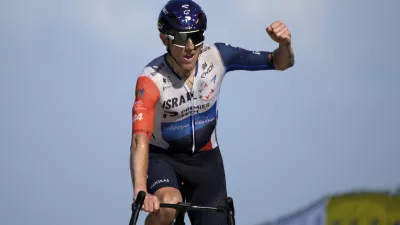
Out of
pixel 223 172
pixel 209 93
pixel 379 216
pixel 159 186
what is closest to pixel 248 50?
pixel 209 93

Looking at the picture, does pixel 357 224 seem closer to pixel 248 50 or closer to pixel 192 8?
pixel 248 50

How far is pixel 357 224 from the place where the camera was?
1064 cm

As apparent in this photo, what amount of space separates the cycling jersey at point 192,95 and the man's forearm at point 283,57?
74mm

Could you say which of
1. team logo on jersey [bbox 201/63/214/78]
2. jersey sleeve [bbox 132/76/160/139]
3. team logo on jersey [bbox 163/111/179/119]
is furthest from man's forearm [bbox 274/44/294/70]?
jersey sleeve [bbox 132/76/160/139]

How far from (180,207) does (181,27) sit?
62.1 inches

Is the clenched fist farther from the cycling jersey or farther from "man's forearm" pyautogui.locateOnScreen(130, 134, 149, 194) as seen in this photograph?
"man's forearm" pyautogui.locateOnScreen(130, 134, 149, 194)

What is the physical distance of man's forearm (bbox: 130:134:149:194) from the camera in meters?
6.12

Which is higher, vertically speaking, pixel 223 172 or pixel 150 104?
pixel 150 104

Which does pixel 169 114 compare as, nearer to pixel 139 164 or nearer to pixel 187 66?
pixel 187 66

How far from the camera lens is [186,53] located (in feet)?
22.1

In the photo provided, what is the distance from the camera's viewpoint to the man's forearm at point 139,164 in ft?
20.1

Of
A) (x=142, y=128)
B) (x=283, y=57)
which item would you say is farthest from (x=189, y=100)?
(x=283, y=57)

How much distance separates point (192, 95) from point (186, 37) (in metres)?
0.61

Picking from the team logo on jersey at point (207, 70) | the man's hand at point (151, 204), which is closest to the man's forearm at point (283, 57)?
the team logo on jersey at point (207, 70)
